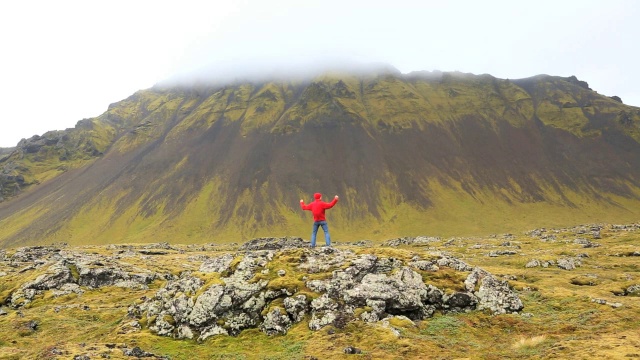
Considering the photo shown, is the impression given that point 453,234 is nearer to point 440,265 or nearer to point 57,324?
point 440,265

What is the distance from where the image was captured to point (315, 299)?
21.4m

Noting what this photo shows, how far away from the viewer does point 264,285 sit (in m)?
22.8

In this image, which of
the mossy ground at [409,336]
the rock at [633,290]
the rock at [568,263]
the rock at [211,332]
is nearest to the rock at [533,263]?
the rock at [568,263]

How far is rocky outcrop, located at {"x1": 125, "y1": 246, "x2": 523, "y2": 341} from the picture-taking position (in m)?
20.9

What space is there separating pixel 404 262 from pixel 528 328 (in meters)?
8.11

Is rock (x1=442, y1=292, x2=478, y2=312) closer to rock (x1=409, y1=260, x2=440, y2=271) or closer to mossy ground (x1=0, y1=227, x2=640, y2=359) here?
mossy ground (x1=0, y1=227, x2=640, y2=359)

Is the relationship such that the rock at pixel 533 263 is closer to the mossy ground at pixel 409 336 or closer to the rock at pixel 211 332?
the mossy ground at pixel 409 336

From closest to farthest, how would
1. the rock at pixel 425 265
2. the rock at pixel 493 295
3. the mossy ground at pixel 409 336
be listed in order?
the mossy ground at pixel 409 336, the rock at pixel 493 295, the rock at pixel 425 265

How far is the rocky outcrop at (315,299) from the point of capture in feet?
68.5

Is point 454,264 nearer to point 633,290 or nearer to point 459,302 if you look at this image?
point 459,302

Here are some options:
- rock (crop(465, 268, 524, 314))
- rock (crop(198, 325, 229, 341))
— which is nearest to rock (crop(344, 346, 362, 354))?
rock (crop(198, 325, 229, 341))

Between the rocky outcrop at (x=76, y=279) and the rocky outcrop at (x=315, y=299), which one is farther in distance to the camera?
the rocky outcrop at (x=76, y=279)

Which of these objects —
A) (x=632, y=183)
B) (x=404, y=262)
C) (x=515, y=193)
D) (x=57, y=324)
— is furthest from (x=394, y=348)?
(x=632, y=183)

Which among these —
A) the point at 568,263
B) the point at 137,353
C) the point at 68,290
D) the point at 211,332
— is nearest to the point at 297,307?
the point at 211,332
